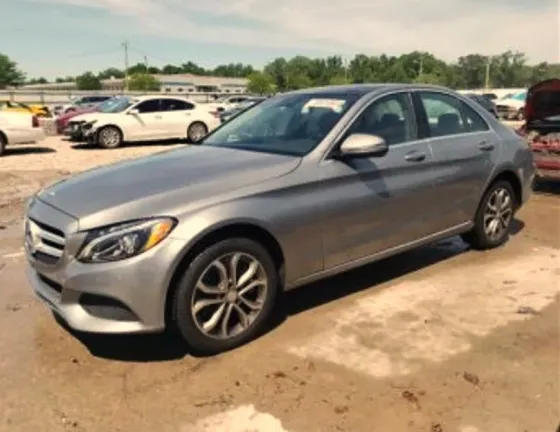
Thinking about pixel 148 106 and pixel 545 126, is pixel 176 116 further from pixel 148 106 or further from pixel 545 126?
pixel 545 126

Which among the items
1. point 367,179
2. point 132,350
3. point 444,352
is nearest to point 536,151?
point 367,179

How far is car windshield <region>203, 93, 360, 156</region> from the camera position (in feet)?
14.3

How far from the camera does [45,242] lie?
3.61 metres

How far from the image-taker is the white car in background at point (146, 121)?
56.3 ft

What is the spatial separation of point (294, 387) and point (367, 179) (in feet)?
5.48

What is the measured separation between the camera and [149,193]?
3.59 meters

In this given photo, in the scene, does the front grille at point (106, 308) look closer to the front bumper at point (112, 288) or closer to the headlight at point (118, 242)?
the front bumper at point (112, 288)

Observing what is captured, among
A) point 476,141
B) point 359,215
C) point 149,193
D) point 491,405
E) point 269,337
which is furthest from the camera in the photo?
point 476,141

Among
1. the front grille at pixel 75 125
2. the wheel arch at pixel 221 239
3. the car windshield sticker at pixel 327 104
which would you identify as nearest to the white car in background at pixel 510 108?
the front grille at pixel 75 125

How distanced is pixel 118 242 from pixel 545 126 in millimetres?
7029

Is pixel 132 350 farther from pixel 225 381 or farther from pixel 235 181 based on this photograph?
pixel 235 181

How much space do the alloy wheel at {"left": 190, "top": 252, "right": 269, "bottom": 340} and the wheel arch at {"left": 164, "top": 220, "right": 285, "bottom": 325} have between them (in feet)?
0.38

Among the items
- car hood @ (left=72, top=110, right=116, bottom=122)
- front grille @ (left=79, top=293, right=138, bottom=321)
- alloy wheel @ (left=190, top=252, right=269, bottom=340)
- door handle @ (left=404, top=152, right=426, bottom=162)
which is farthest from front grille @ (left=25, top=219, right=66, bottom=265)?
car hood @ (left=72, top=110, right=116, bottom=122)

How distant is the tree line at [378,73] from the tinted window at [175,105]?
238 feet
